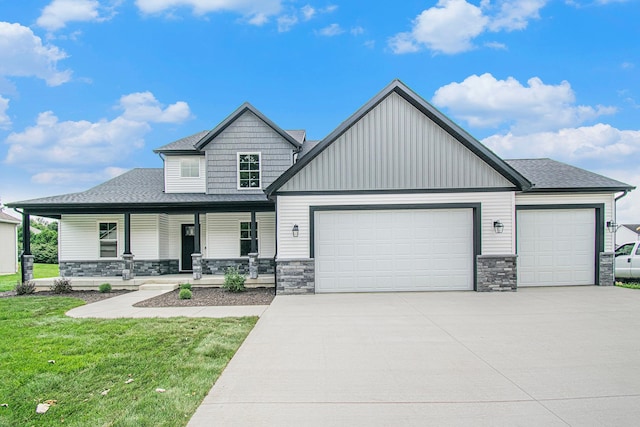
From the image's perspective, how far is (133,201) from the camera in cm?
1302

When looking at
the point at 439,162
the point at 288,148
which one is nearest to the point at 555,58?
the point at 439,162

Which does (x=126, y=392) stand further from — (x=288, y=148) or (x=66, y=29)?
(x=66, y=29)

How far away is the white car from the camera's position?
1366cm

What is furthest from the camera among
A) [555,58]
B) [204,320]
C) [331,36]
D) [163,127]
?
Answer: [163,127]

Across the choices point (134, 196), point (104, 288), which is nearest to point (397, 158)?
point (134, 196)

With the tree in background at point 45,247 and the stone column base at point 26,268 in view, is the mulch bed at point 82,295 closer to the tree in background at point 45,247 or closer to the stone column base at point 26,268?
the stone column base at point 26,268

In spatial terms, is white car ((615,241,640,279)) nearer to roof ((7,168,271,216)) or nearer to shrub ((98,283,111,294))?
roof ((7,168,271,216))

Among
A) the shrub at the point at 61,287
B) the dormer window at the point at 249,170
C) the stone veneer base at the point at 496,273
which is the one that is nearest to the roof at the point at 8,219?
the shrub at the point at 61,287

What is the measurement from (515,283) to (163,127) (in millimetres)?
17155

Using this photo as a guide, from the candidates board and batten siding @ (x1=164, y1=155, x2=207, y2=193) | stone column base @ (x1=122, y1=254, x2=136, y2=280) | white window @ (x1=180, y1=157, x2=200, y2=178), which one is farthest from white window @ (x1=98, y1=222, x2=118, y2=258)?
white window @ (x1=180, y1=157, x2=200, y2=178)

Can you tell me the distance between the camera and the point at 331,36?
17.2 m

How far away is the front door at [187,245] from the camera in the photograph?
1523 cm

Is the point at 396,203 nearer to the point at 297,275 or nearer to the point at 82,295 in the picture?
the point at 297,275

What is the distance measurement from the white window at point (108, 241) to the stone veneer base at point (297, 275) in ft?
26.1
